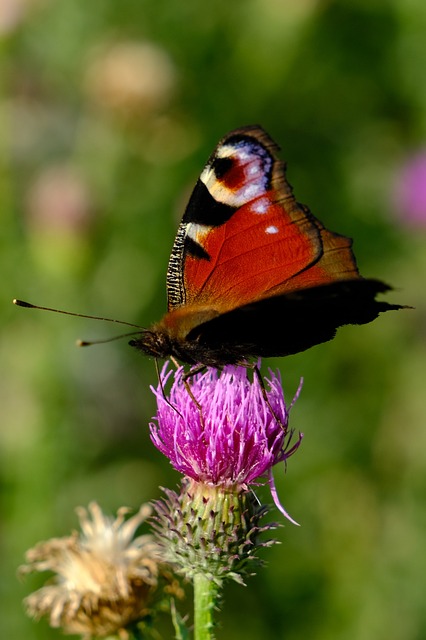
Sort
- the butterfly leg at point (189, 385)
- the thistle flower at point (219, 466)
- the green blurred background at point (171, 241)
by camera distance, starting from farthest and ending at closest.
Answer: the green blurred background at point (171, 241), the butterfly leg at point (189, 385), the thistle flower at point (219, 466)

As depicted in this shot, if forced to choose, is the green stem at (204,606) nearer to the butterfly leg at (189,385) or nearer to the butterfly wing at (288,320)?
the butterfly leg at (189,385)

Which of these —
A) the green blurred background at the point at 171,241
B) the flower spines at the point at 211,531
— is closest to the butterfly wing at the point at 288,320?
the flower spines at the point at 211,531

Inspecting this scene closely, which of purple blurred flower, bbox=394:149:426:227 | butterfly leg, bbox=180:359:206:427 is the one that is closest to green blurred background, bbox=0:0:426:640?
purple blurred flower, bbox=394:149:426:227

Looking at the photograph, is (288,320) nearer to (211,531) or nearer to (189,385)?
(189,385)

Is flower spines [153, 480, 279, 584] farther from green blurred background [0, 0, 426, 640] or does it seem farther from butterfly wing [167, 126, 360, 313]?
green blurred background [0, 0, 426, 640]

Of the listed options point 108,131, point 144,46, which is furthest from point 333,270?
point 144,46
